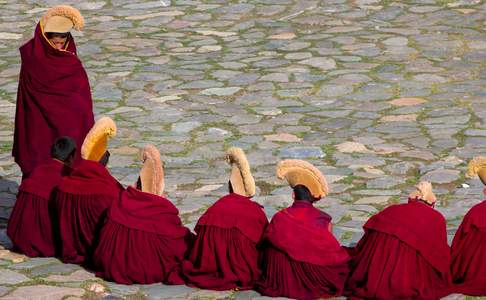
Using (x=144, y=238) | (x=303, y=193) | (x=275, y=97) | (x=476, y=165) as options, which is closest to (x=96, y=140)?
(x=144, y=238)

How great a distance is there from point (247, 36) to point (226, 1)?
5.96 ft

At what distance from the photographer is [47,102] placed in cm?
958

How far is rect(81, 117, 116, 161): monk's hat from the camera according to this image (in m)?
A: 8.50

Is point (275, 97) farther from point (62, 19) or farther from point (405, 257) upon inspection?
A: point (405, 257)

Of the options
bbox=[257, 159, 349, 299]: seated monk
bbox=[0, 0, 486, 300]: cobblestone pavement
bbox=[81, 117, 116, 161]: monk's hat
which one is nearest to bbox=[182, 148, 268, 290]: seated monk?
bbox=[0, 0, 486, 300]: cobblestone pavement

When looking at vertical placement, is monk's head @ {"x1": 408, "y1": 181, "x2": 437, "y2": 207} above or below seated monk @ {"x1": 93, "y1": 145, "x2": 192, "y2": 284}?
above

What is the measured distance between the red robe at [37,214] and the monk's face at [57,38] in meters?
1.14

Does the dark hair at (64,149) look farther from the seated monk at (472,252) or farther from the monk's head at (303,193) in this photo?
the seated monk at (472,252)

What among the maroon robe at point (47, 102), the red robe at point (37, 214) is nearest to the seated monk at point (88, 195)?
the red robe at point (37, 214)

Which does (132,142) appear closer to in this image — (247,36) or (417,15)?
(247,36)

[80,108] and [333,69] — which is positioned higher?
[80,108]

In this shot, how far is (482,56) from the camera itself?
14.7 m

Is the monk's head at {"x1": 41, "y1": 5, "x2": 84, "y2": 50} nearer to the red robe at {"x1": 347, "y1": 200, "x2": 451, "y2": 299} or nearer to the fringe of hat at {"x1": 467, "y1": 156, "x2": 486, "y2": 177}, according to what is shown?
the red robe at {"x1": 347, "y1": 200, "x2": 451, "y2": 299}

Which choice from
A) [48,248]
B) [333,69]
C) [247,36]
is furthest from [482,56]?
[48,248]
